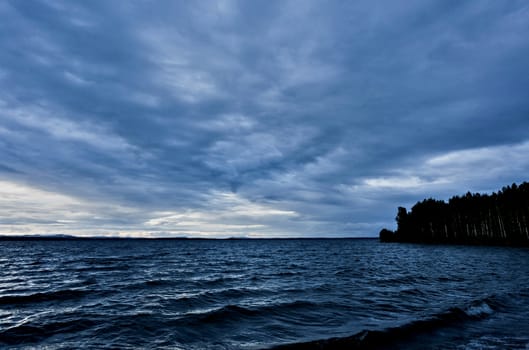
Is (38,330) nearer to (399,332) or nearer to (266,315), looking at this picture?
(266,315)

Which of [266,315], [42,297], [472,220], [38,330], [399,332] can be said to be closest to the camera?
[399,332]

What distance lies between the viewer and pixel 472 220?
357 feet

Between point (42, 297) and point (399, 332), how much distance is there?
67.4ft

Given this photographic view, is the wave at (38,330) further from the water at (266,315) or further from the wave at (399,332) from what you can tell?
the wave at (399,332)

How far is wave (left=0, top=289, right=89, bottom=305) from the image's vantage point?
56.6 ft

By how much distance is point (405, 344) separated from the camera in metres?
9.87

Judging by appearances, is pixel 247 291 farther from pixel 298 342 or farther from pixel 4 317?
pixel 4 317

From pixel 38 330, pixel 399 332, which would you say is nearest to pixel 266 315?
pixel 399 332

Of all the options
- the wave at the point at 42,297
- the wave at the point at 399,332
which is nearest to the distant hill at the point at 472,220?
the wave at the point at 399,332

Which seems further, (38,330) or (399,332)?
(38,330)

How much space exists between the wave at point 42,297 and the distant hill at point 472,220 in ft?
351

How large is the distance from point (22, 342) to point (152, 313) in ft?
16.3

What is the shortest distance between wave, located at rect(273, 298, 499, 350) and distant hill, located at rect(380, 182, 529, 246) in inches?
3725

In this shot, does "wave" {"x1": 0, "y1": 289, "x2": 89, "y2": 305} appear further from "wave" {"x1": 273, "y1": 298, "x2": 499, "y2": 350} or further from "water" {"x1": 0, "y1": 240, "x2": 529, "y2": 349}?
"wave" {"x1": 273, "y1": 298, "x2": 499, "y2": 350}
